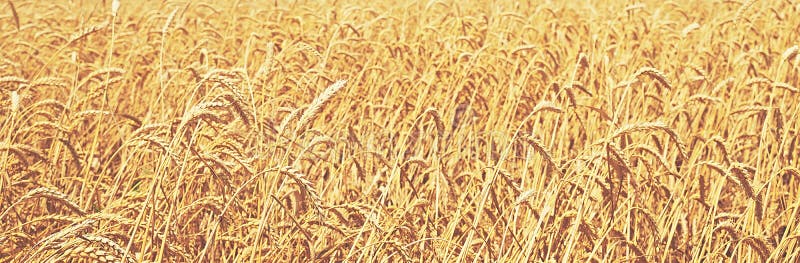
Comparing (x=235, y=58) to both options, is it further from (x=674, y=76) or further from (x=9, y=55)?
(x=674, y=76)

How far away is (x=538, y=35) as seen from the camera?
4922 millimetres

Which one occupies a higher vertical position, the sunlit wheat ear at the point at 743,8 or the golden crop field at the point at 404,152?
the sunlit wheat ear at the point at 743,8

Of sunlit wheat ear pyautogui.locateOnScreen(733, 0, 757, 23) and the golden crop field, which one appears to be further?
sunlit wheat ear pyautogui.locateOnScreen(733, 0, 757, 23)

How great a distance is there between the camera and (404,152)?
2.52 meters

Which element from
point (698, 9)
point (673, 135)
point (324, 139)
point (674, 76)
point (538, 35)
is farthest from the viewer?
point (698, 9)

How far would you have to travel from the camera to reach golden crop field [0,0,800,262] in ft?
5.60

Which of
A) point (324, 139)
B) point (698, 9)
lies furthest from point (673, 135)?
point (698, 9)

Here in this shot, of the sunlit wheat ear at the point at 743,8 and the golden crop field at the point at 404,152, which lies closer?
the golden crop field at the point at 404,152

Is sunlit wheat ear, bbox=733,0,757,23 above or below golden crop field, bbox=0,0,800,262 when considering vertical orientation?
above

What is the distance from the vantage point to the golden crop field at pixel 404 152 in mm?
1707

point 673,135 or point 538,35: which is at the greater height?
point 673,135

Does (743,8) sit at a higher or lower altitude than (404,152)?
higher

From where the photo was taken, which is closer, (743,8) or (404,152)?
(404,152)

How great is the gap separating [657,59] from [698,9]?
282 centimetres
